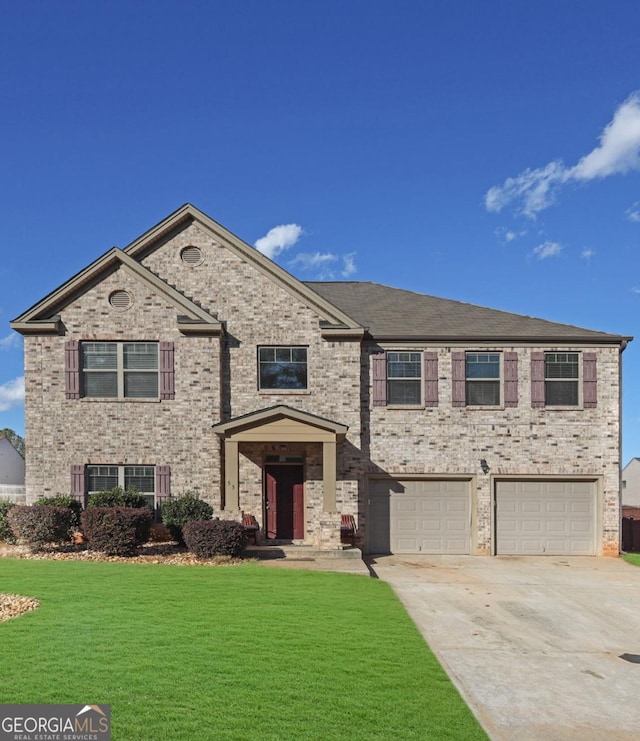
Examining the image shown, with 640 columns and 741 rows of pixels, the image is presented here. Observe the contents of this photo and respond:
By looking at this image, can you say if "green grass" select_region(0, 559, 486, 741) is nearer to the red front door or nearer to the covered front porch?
the covered front porch

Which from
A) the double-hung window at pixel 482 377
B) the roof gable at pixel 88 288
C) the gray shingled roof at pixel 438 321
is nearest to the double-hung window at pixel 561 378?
the gray shingled roof at pixel 438 321

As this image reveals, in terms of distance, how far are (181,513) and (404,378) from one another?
7.60 meters

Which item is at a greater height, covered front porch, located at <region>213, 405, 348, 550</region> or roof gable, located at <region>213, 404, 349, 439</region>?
roof gable, located at <region>213, 404, 349, 439</region>

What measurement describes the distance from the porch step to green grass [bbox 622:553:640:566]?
7910mm

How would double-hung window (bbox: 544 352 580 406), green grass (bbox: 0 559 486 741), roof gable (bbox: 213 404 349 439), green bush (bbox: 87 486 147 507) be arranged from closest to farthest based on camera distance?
green grass (bbox: 0 559 486 741) → green bush (bbox: 87 486 147 507) → roof gable (bbox: 213 404 349 439) → double-hung window (bbox: 544 352 580 406)

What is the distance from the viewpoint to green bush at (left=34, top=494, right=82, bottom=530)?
15.9 m

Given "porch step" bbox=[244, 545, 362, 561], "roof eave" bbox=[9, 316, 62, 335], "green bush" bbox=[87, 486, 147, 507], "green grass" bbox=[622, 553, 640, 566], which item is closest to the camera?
"porch step" bbox=[244, 545, 362, 561]

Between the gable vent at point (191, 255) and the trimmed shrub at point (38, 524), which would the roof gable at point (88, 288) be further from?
the trimmed shrub at point (38, 524)

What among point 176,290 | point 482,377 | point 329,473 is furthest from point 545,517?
point 176,290

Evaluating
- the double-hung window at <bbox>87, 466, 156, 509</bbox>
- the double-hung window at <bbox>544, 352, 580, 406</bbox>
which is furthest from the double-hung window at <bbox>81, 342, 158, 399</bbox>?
the double-hung window at <bbox>544, 352, 580, 406</bbox>

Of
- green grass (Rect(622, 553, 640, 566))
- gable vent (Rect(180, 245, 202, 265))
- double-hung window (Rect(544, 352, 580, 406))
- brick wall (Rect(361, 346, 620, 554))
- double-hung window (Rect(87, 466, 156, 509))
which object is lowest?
green grass (Rect(622, 553, 640, 566))

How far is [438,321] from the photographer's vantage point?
1839 centimetres

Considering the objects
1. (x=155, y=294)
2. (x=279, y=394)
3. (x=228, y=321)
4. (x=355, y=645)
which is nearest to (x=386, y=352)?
(x=279, y=394)

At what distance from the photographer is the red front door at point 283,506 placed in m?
17.0
